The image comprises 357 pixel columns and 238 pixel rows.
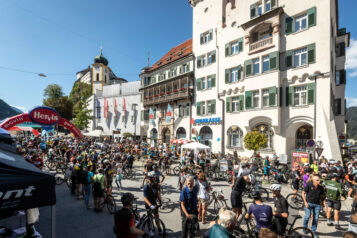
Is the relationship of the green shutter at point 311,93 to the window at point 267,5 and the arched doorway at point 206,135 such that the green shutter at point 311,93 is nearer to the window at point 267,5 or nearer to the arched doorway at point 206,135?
the window at point 267,5

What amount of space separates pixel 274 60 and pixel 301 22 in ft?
13.2

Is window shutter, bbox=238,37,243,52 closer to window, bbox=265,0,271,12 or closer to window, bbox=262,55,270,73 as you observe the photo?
window, bbox=262,55,270,73

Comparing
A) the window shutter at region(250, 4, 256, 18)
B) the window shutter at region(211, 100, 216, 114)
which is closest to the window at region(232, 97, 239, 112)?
the window shutter at region(211, 100, 216, 114)

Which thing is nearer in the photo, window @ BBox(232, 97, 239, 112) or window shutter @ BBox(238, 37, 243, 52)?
window shutter @ BBox(238, 37, 243, 52)

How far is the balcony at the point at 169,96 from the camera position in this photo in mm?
25639

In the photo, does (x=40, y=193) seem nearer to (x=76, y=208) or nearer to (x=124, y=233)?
(x=124, y=233)

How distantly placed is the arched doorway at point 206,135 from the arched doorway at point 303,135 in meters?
9.55


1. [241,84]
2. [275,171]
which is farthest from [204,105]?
[275,171]

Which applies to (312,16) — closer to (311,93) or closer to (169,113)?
(311,93)

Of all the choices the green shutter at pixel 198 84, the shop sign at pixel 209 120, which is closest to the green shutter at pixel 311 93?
the shop sign at pixel 209 120

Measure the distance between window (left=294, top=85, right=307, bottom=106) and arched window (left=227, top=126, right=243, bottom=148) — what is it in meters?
6.19

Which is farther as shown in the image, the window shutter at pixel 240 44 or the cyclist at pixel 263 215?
the window shutter at pixel 240 44

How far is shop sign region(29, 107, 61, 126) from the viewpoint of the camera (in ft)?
24.7

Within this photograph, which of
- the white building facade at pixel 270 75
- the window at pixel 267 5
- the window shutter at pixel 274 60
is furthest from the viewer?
the window at pixel 267 5
